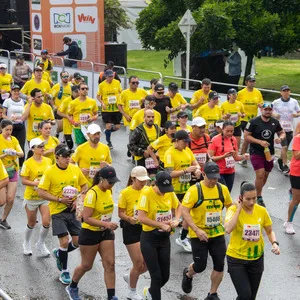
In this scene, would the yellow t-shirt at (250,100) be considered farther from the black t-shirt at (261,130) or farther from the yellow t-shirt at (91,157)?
the yellow t-shirt at (91,157)

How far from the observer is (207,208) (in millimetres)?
9883

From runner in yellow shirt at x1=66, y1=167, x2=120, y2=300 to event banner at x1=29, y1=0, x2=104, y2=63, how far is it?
1954 centimetres

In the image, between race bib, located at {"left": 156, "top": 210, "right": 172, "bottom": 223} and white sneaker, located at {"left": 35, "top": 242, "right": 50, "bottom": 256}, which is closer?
race bib, located at {"left": 156, "top": 210, "right": 172, "bottom": 223}

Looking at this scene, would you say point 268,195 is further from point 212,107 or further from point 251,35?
point 251,35

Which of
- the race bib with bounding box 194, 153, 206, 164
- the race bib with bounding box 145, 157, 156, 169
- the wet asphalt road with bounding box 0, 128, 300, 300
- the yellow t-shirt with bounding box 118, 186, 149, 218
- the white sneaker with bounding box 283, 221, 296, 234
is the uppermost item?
the yellow t-shirt with bounding box 118, 186, 149, 218

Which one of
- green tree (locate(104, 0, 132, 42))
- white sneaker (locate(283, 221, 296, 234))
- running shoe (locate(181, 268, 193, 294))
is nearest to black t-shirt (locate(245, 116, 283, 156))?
Answer: white sneaker (locate(283, 221, 296, 234))

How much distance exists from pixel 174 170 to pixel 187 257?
48.7 inches

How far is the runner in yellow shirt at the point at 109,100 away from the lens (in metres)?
19.3

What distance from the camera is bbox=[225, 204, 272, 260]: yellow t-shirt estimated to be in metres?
9.23

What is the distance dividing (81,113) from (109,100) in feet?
8.43

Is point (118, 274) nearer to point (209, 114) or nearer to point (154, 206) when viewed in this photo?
point (154, 206)

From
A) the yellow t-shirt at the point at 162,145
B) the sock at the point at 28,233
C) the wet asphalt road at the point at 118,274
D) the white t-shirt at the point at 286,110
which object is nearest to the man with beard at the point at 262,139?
the wet asphalt road at the point at 118,274

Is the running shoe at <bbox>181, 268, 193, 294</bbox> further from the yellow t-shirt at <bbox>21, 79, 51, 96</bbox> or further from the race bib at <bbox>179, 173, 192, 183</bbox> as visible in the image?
the yellow t-shirt at <bbox>21, 79, 51, 96</bbox>

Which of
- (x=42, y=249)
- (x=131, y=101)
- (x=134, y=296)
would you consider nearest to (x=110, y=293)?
(x=134, y=296)
